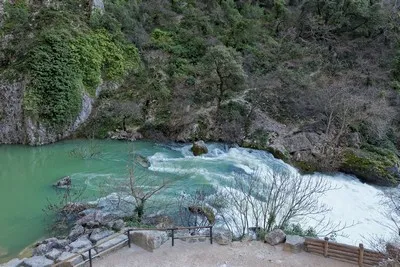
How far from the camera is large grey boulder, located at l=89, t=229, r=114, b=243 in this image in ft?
40.3

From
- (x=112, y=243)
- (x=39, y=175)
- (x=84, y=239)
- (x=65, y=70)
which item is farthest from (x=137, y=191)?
(x=65, y=70)

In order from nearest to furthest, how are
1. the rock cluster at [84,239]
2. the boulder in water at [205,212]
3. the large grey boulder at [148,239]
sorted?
the rock cluster at [84,239], the large grey boulder at [148,239], the boulder in water at [205,212]

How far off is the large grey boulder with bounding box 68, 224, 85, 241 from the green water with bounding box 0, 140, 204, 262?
144 cm

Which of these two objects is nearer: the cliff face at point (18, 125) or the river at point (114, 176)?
the river at point (114, 176)

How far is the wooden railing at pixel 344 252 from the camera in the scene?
10250mm

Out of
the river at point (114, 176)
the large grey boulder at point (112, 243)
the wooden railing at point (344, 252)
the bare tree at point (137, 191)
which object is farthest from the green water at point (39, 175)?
the wooden railing at point (344, 252)

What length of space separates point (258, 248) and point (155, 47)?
912 inches

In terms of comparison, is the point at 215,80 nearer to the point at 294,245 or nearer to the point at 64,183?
the point at 64,183

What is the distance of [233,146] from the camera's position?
79.5 feet

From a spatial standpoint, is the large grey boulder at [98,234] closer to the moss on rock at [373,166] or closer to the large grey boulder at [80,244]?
the large grey boulder at [80,244]

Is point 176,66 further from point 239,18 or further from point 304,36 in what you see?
point 304,36

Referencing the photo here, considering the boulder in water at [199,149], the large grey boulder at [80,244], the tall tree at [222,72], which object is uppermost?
the tall tree at [222,72]

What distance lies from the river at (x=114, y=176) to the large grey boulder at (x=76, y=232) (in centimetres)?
144

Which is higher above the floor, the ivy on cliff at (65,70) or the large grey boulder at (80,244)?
the ivy on cliff at (65,70)
